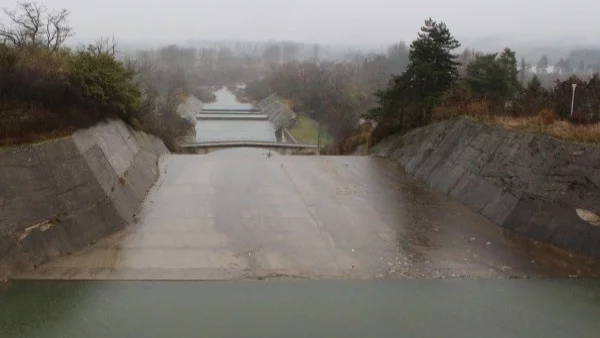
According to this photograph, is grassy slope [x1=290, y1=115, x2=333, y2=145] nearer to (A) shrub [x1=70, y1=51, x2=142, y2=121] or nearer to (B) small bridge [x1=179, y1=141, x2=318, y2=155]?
(B) small bridge [x1=179, y1=141, x2=318, y2=155]

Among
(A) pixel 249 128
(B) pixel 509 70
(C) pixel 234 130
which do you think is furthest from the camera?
(A) pixel 249 128

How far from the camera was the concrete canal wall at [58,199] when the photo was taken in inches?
304

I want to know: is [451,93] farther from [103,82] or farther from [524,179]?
[103,82]

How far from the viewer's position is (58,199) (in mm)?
8586

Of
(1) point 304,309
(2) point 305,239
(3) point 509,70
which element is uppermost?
(3) point 509,70

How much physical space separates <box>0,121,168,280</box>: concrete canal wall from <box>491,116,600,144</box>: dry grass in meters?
8.46

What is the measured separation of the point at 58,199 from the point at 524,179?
27.9ft

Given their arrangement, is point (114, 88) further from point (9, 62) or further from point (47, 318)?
point (47, 318)

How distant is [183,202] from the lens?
11.3m

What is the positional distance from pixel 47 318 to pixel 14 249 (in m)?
1.47

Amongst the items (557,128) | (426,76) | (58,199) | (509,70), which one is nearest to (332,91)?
(509,70)

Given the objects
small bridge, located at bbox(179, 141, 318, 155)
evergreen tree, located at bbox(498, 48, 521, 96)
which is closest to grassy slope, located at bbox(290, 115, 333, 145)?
small bridge, located at bbox(179, 141, 318, 155)

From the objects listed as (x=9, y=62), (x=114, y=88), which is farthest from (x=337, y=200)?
(x=9, y=62)

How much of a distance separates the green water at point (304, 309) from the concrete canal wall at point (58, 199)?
0.74m
